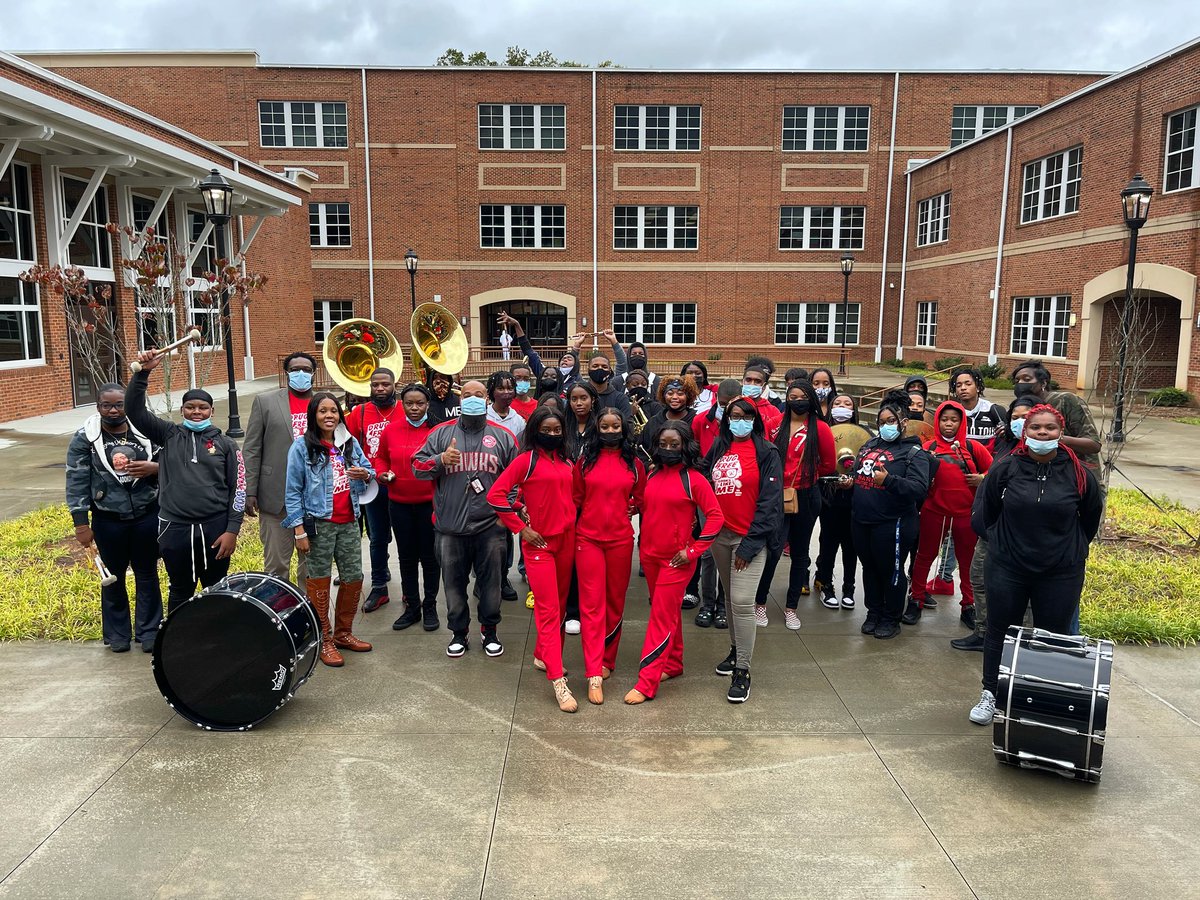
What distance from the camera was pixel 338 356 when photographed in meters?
8.13

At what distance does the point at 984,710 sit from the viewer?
475 cm

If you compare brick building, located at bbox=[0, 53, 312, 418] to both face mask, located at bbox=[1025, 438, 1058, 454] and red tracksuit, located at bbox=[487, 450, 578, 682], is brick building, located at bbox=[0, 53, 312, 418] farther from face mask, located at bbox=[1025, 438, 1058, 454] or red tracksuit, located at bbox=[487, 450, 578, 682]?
face mask, located at bbox=[1025, 438, 1058, 454]

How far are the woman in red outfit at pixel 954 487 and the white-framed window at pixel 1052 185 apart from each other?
66.1 feet

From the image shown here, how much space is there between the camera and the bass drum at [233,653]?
4.46 metres

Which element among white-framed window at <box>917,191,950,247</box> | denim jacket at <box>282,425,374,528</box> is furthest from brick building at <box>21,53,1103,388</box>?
denim jacket at <box>282,425,374,528</box>

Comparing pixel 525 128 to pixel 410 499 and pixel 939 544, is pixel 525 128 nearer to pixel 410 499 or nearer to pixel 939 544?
pixel 410 499

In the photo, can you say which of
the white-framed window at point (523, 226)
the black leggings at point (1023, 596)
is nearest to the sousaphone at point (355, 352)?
the black leggings at point (1023, 596)

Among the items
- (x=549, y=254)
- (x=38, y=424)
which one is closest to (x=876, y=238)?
(x=549, y=254)

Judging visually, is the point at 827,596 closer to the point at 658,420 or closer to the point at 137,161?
the point at 658,420

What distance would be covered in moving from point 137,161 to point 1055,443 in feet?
64.0

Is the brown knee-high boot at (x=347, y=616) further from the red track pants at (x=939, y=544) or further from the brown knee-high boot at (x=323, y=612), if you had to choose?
the red track pants at (x=939, y=544)

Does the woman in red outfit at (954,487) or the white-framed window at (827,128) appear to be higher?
the white-framed window at (827,128)

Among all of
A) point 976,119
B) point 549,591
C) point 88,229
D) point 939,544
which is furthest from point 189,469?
point 976,119

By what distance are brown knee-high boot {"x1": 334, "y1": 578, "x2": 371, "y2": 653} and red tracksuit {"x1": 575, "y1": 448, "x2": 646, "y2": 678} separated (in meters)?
1.71
